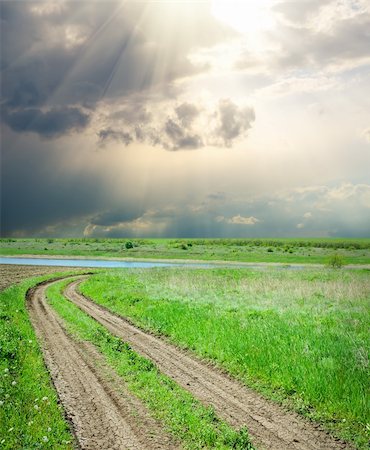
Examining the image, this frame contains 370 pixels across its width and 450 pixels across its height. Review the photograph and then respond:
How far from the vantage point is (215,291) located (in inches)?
1221

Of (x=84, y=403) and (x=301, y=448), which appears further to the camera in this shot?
(x=84, y=403)

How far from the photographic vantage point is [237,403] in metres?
9.91

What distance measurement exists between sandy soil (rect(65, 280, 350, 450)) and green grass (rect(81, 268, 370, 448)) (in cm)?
47

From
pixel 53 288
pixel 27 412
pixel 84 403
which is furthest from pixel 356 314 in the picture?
pixel 53 288

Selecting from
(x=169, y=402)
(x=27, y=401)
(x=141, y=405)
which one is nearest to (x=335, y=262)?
(x=169, y=402)

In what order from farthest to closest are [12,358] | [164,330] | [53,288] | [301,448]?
1. [53,288]
2. [164,330]
3. [12,358]
4. [301,448]

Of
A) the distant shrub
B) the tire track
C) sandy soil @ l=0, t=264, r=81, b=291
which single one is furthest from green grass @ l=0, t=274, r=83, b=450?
the distant shrub

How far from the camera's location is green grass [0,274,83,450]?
7996 mm

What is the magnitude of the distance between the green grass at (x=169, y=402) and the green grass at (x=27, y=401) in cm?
213

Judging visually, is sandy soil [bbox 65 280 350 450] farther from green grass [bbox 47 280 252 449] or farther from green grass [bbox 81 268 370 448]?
green grass [bbox 81 268 370 448]

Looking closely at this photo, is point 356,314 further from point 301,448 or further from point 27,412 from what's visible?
point 27,412

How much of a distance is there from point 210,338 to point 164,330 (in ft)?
9.45

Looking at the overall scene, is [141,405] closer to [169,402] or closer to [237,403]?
[169,402]

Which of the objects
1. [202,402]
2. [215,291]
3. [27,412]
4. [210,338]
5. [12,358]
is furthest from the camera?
[215,291]
